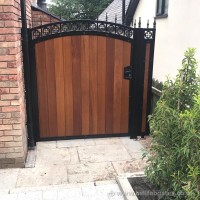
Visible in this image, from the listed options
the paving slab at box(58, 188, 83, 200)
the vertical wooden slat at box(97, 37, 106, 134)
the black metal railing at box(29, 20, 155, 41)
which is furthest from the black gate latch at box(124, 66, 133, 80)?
the paving slab at box(58, 188, 83, 200)

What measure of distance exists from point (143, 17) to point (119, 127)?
4.26m

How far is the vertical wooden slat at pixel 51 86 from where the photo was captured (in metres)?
4.23

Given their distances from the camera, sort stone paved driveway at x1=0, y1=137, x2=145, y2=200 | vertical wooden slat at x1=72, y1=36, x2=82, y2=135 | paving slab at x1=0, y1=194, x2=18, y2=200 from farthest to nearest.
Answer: vertical wooden slat at x1=72, y1=36, x2=82, y2=135 < stone paved driveway at x1=0, y1=137, x2=145, y2=200 < paving slab at x1=0, y1=194, x2=18, y2=200

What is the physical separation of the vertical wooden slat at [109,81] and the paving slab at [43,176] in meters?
1.29

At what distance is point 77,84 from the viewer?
14.5 ft

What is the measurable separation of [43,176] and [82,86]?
5.40 feet

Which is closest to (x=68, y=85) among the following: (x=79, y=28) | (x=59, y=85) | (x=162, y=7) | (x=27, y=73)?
(x=59, y=85)

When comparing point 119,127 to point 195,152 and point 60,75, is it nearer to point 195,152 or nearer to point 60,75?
point 60,75

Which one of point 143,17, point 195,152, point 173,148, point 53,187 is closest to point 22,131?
point 53,187

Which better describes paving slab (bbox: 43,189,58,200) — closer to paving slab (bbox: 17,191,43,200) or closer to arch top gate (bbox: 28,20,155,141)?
paving slab (bbox: 17,191,43,200)

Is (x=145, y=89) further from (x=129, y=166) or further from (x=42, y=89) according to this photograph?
(x=42, y=89)

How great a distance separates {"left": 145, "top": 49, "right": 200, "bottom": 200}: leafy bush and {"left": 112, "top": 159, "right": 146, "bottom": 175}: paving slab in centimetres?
77

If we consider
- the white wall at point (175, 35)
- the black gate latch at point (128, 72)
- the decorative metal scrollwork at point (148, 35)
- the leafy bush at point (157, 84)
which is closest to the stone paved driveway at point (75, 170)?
the black gate latch at point (128, 72)

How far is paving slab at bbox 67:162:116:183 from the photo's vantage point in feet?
11.3
